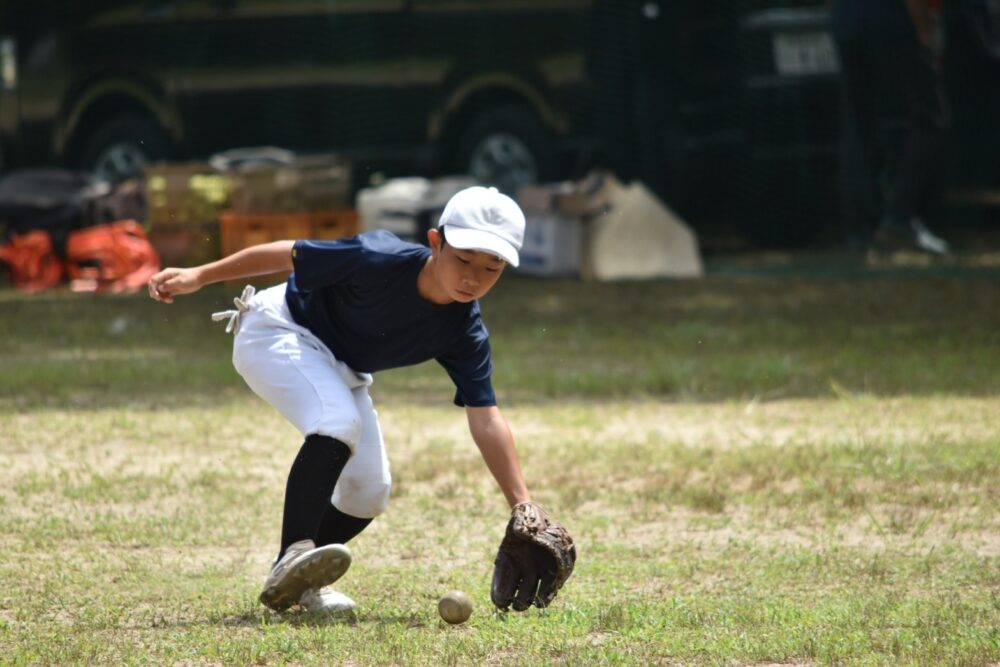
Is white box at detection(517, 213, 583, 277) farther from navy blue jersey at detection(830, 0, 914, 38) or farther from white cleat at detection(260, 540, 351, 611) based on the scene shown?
white cleat at detection(260, 540, 351, 611)

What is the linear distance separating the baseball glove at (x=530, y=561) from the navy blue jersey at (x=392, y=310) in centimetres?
36

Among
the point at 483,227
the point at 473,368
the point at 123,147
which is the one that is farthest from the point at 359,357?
the point at 123,147

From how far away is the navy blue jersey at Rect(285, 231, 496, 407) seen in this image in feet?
15.2

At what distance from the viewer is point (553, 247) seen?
12609 millimetres

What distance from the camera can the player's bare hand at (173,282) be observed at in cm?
466

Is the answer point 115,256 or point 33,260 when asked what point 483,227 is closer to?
point 115,256

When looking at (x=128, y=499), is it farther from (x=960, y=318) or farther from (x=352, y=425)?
(x=960, y=318)

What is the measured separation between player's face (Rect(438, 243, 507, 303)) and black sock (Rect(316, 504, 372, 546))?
0.77 meters

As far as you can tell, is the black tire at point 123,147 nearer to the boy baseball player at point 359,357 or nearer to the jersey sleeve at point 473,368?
the boy baseball player at point 359,357

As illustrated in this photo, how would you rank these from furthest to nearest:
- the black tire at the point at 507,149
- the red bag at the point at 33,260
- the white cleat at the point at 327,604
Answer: the black tire at the point at 507,149 < the red bag at the point at 33,260 < the white cleat at the point at 327,604

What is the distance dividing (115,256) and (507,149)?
3071mm

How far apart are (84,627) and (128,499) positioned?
1678 mm

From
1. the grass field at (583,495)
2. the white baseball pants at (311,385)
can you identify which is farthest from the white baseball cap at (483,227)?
the grass field at (583,495)

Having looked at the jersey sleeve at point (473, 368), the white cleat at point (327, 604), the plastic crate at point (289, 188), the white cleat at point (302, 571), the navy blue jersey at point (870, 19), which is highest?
the navy blue jersey at point (870, 19)
